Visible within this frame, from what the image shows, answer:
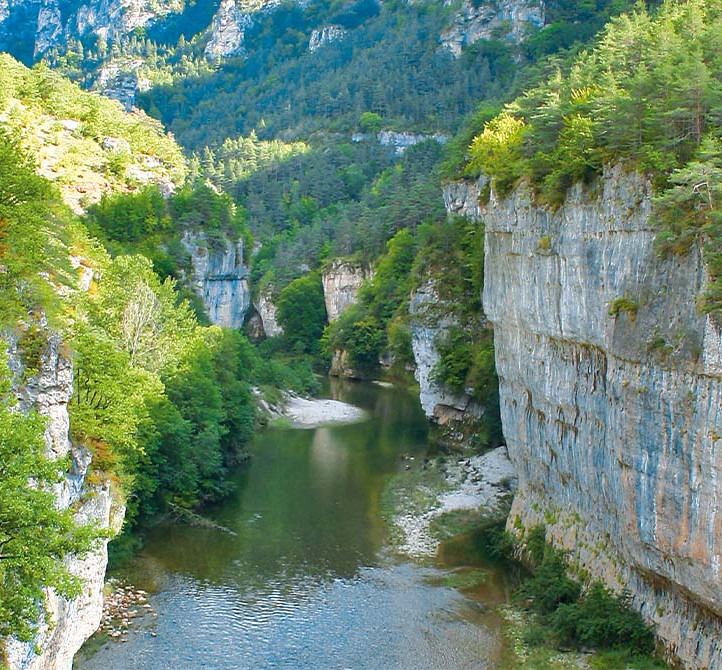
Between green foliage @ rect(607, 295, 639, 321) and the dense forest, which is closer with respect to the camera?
the dense forest

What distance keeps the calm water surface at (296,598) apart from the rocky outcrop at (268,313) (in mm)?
52003

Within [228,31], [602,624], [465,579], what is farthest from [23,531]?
[228,31]

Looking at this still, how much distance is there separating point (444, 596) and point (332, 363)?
55.8m

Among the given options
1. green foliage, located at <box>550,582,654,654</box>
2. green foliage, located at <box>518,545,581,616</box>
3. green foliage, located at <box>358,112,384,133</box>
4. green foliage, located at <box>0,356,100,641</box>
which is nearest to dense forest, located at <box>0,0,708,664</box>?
green foliage, located at <box>0,356,100,641</box>

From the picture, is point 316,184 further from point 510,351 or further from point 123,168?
point 510,351

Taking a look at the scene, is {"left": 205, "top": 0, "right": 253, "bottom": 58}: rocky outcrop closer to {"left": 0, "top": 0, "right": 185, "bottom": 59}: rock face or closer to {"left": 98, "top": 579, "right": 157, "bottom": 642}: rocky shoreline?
{"left": 0, "top": 0, "right": 185, "bottom": 59}: rock face

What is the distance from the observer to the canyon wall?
20641mm

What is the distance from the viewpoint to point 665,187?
77.3ft

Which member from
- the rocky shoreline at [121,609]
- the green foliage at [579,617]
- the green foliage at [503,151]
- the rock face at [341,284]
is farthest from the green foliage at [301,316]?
the green foliage at [579,617]

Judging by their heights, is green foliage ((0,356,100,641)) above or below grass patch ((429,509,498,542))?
above

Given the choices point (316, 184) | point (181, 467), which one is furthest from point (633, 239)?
point (316, 184)

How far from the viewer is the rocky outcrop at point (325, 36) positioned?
537 ft

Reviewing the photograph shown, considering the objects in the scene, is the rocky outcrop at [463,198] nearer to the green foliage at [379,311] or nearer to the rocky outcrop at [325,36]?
the green foliage at [379,311]

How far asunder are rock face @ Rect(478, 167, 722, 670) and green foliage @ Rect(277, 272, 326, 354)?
189 ft
